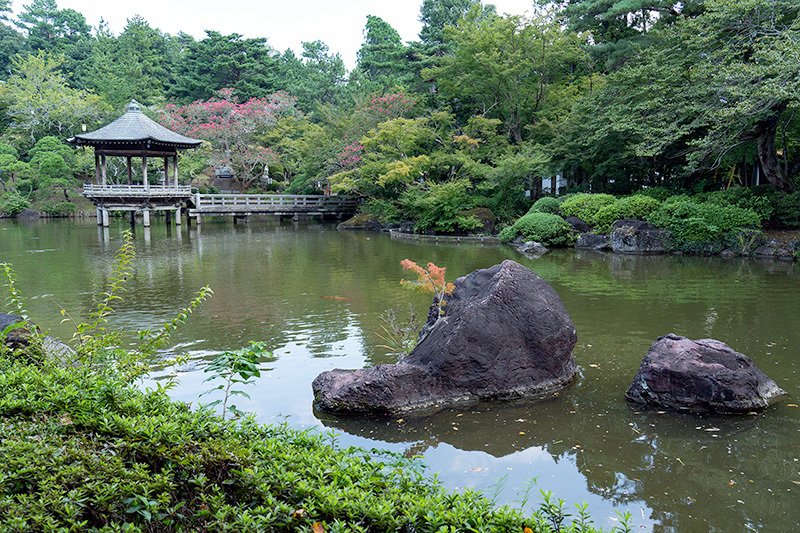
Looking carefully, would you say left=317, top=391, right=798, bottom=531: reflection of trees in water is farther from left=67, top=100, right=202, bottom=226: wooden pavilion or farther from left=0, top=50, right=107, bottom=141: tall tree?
left=0, top=50, right=107, bottom=141: tall tree

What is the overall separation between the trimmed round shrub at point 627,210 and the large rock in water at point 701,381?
490 inches

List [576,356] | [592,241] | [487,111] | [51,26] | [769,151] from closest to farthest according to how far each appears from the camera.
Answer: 1. [576,356]
2. [769,151]
3. [592,241]
4. [487,111]
5. [51,26]

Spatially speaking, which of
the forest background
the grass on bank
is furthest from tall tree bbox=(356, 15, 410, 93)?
the grass on bank

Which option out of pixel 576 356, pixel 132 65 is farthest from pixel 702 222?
pixel 132 65

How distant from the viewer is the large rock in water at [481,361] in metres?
4.61

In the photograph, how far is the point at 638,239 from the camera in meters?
15.6

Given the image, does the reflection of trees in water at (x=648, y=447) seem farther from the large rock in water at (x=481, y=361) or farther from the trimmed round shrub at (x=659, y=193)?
the trimmed round shrub at (x=659, y=193)

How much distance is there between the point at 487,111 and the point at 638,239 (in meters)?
8.73

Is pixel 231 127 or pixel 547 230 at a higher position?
pixel 231 127

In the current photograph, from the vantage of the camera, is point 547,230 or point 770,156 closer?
point 770,156

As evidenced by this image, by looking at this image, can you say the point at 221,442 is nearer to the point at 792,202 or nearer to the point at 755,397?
the point at 755,397

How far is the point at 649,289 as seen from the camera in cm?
990

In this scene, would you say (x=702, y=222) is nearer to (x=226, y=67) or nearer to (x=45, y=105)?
(x=226, y=67)

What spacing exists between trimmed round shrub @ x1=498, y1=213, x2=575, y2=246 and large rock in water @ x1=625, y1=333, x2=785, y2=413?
1215 centimetres
